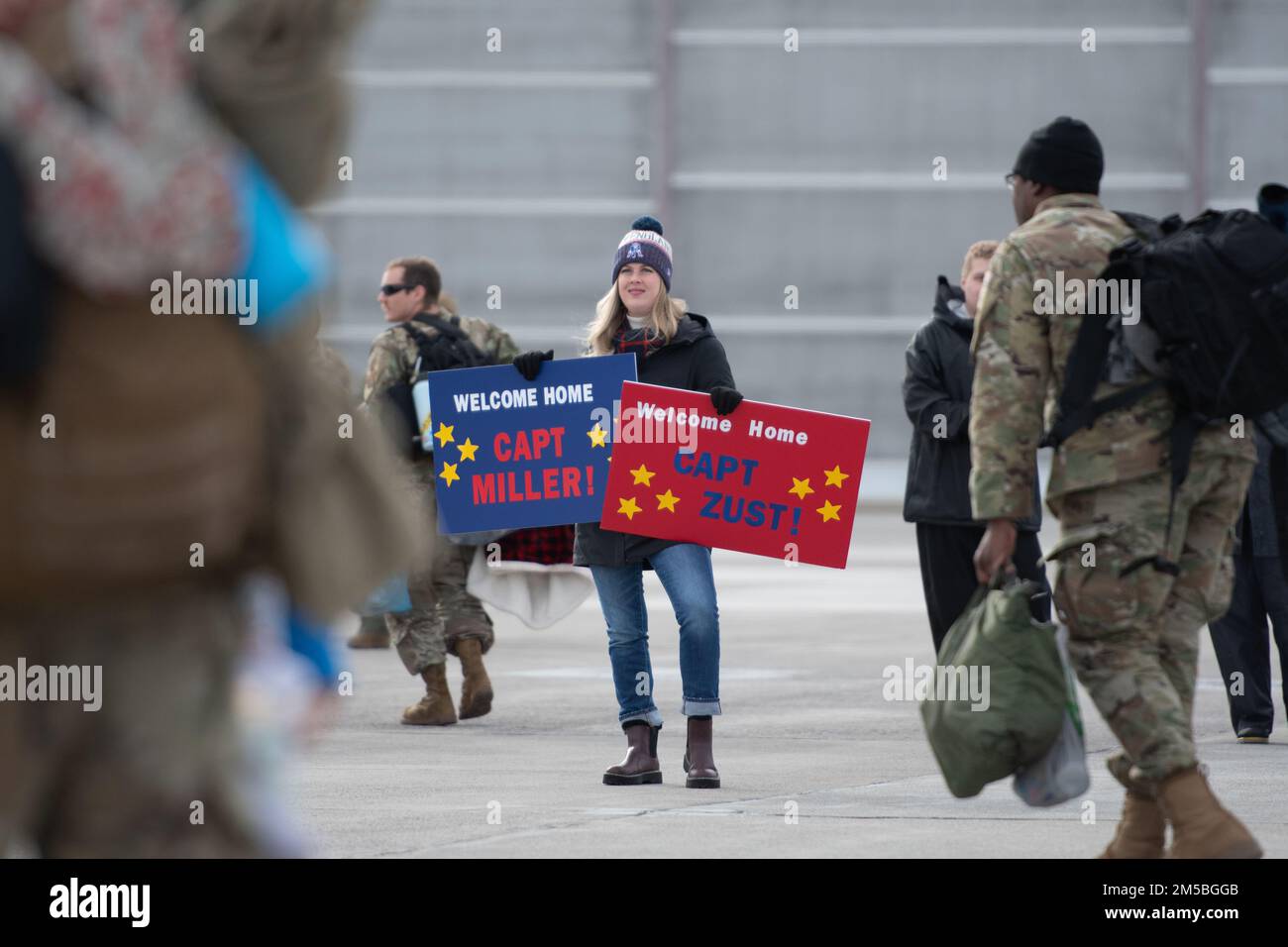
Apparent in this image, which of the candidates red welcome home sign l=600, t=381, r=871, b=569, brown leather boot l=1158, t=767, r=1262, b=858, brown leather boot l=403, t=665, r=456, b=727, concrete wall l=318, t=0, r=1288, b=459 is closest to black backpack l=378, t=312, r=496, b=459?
brown leather boot l=403, t=665, r=456, b=727

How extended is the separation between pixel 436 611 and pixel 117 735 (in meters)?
7.73

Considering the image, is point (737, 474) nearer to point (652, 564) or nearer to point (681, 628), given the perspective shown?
point (652, 564)

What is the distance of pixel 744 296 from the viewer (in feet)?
127

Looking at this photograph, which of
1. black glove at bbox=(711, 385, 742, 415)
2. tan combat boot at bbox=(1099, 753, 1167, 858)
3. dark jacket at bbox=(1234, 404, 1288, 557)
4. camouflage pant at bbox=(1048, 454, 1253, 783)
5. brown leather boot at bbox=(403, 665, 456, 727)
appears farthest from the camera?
brown leather boot at bbox=(403, 665, 456, 727)

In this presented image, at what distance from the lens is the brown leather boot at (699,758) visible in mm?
8156

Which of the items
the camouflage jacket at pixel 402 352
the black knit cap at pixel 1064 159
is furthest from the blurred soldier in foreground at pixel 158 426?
the camouflage jacket at pixel 402 352

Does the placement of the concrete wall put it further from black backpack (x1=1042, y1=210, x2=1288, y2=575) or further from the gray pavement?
black backpack (x1=1042, y1=210, x2=1288, y2=575)

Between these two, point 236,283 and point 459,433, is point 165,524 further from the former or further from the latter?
point 459,433

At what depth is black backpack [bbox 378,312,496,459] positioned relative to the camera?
10.4 m

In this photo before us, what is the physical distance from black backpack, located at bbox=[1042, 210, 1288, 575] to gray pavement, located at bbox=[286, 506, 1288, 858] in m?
1.44

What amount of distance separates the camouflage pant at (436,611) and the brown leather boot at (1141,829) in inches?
188
